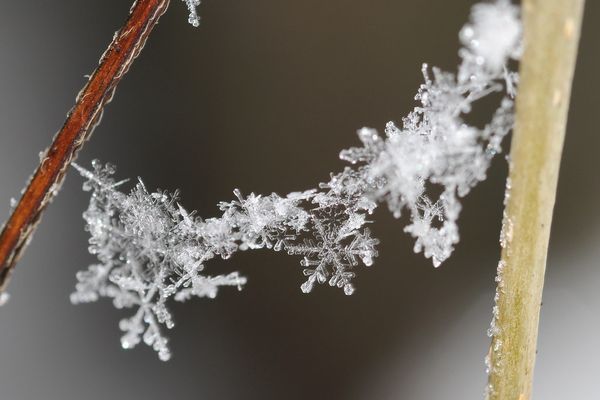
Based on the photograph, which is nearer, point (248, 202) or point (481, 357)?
point (248, 202)

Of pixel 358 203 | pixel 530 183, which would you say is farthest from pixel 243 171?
pixel 530 183

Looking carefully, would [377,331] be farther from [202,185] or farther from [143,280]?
[143,280]

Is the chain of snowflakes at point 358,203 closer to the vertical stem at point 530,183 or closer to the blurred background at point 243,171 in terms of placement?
the vertical stem at point 530,183

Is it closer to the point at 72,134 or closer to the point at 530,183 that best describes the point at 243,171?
the point at 72,134

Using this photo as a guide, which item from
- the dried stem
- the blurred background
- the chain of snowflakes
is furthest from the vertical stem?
the blurred background

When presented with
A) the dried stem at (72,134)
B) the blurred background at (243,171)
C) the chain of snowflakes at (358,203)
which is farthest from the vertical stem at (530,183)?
the blurred background at (243,171)

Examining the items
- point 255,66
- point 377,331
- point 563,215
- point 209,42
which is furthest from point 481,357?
point 209,42
